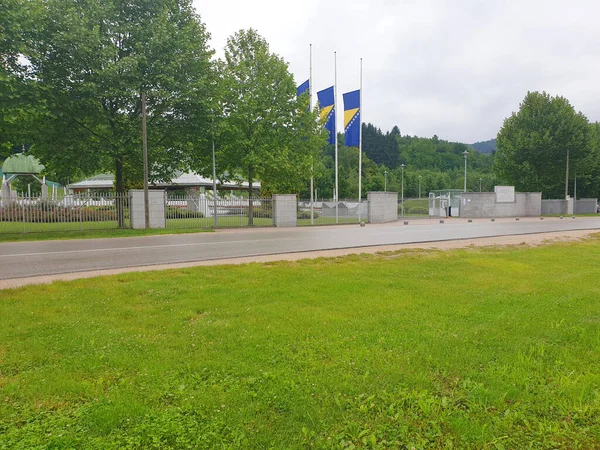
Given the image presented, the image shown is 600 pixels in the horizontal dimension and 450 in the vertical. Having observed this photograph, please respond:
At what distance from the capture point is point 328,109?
2966 centimetres

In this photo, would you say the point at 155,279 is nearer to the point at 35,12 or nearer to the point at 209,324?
the point at 209,324

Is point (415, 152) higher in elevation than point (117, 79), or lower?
higher

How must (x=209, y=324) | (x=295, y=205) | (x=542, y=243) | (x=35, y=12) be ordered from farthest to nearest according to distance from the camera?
(x=295, y=205), (x=35, y=12), (x=542, y=243), (x=209, y=324)

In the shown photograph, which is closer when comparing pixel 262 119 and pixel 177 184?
pixel 262 119

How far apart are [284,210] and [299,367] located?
77.2 ft

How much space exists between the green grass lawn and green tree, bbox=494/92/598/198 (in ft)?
162

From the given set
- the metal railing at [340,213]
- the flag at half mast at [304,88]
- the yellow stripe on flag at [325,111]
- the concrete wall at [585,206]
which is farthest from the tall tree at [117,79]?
the concrete wall at [585,206]

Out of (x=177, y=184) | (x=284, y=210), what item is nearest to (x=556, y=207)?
(x=284, y=210)

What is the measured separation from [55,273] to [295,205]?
19316 mm

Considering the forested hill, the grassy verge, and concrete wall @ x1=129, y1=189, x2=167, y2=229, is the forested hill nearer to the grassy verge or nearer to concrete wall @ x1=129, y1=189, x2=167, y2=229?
concrete wall @ x1=129, y1=189, x2=167, y2=229

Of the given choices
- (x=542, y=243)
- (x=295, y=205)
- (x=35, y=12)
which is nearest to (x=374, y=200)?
(x=295, y=205)

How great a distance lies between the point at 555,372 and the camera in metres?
3.92

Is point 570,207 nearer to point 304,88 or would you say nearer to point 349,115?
point 349,115

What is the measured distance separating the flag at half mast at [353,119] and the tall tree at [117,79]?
1045cm
